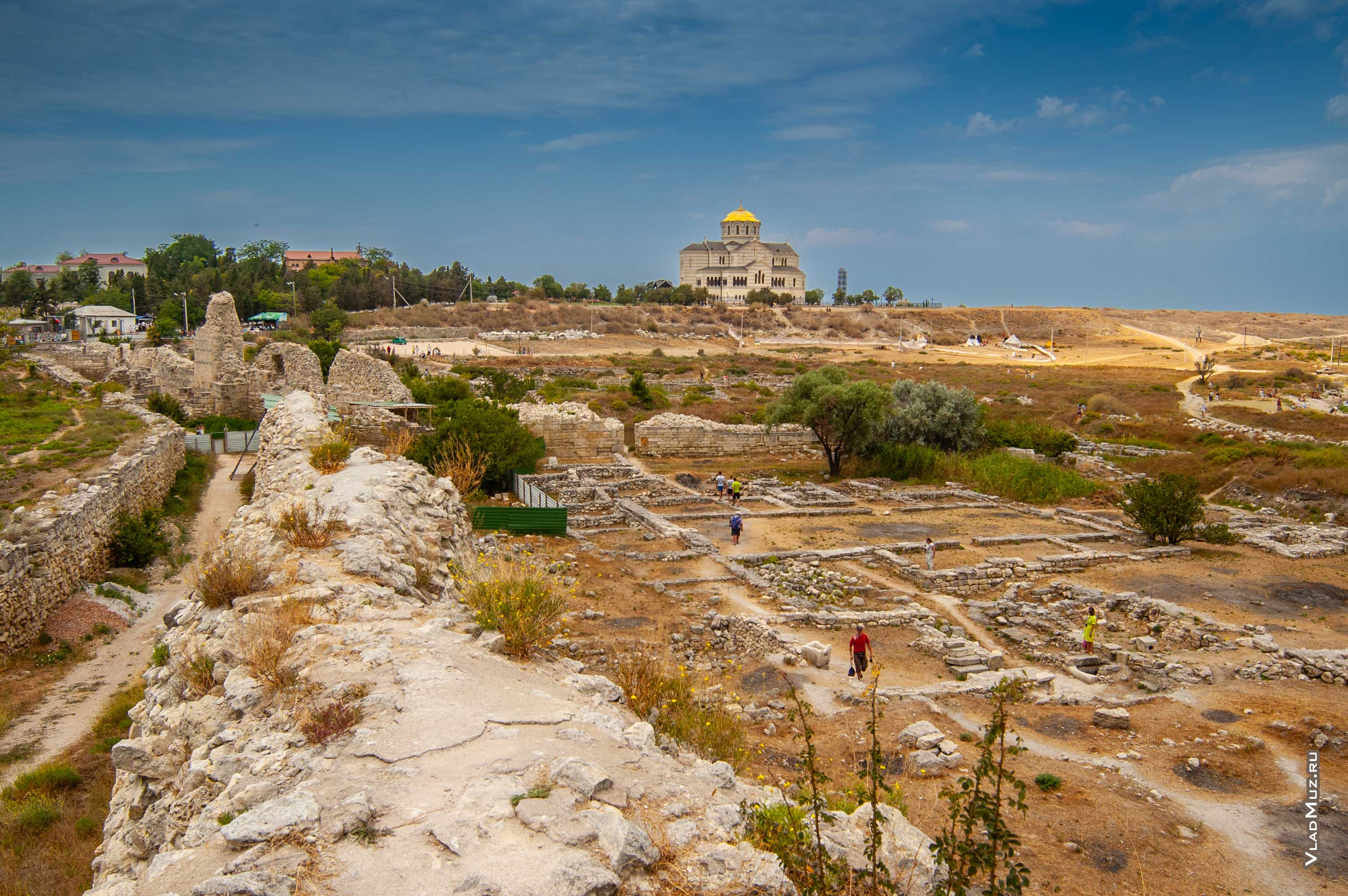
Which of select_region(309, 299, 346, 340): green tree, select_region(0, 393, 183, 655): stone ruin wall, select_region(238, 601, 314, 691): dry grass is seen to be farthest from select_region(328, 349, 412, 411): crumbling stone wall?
Result: select_region(309, 299, 346, 340): green tree

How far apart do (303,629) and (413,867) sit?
275 cm

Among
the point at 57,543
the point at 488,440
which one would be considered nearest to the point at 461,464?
the point at 488,440

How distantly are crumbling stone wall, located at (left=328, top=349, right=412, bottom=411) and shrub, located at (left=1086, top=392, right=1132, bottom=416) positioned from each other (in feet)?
102

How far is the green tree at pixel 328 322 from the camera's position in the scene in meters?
61.2

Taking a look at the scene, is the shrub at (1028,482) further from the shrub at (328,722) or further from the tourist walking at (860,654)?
the shrub at (328,722)

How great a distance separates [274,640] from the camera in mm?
5328

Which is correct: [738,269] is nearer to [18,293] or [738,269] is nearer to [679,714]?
[18,293]

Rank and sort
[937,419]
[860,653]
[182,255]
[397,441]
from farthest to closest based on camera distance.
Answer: [182,255] → [937,419] → [397,441] → [860,653]

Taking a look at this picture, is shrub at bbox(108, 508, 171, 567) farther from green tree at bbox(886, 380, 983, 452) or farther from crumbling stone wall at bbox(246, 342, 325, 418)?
green tree at bbox(886, 380, 983, 452)

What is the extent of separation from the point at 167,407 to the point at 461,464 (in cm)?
1557

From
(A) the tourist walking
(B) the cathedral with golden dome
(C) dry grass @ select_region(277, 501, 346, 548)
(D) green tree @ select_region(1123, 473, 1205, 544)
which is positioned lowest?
(A) the tourist walking

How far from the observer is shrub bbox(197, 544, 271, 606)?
6.41 m

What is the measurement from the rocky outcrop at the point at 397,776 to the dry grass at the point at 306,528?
0.52 m

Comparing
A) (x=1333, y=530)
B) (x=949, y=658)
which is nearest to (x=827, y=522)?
(x=949, y=658)
